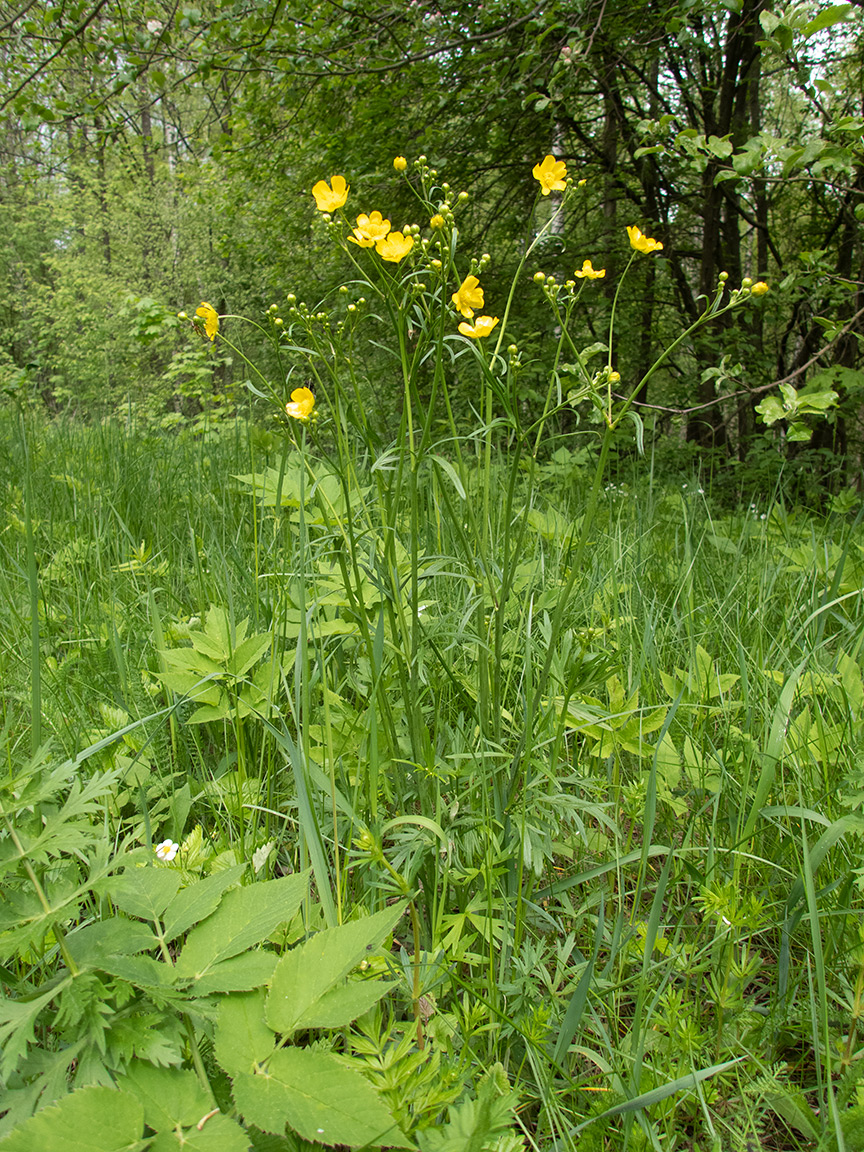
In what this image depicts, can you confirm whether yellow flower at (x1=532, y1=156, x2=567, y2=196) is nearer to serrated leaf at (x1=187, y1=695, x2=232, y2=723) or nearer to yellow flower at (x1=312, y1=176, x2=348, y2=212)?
yellow flower at (x1=312, y1=176, x2=348, y2=212)

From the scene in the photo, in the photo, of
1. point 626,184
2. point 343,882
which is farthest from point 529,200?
point 343,882

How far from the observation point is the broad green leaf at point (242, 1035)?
58 centimetres

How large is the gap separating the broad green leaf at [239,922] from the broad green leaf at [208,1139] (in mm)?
118

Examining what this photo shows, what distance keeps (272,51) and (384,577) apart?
10.4ft

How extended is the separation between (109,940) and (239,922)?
121mm

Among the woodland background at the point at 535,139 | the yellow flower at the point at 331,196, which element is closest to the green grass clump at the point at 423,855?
the yellow flower at the point at 331,196

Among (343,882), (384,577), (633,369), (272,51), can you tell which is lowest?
(343,882)

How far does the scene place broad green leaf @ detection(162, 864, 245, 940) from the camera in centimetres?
66

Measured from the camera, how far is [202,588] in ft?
5.45

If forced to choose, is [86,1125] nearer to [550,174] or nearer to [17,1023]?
[17,1023]

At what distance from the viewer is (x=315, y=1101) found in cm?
55

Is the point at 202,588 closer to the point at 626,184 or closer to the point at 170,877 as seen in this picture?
the point at 170,877

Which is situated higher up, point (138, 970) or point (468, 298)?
point (468, 298)

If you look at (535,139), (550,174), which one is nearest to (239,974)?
(550,174)
